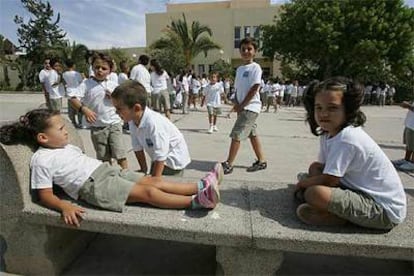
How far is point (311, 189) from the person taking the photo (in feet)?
7.25

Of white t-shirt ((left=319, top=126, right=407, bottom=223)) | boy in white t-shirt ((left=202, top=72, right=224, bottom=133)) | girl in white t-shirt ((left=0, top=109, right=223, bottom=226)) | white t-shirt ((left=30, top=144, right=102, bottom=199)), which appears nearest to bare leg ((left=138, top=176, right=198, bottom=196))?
girl in white t-shirt ((left=0, top=109, right=223, bottom=226))

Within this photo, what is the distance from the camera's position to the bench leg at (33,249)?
2.53 meters

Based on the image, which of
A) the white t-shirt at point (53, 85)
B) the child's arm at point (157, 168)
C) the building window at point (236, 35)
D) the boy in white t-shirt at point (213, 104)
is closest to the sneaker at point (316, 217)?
the child's arm at point (157, 168)

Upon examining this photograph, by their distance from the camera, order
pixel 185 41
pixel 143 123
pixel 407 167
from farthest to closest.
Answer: pixel 185 41
pixel 407 167
pixel 143 123

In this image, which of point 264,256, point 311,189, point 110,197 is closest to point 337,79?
point 311,189

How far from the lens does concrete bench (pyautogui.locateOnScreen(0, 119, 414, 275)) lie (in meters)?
2.11

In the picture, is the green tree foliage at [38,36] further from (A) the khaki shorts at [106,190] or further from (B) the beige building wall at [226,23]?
(A) the khaki shorts at [106,190]

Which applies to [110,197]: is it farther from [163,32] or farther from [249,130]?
[163,32]

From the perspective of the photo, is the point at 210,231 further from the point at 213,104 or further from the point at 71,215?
the point at 213,104

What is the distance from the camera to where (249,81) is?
15.6 feet

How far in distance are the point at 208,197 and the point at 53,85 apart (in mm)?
7179

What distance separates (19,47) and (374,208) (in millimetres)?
34814

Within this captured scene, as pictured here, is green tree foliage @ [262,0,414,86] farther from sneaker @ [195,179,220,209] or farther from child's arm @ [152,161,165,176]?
sneaker @ [195,179,220,209]

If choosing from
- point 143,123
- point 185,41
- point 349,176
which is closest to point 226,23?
point 185,41
